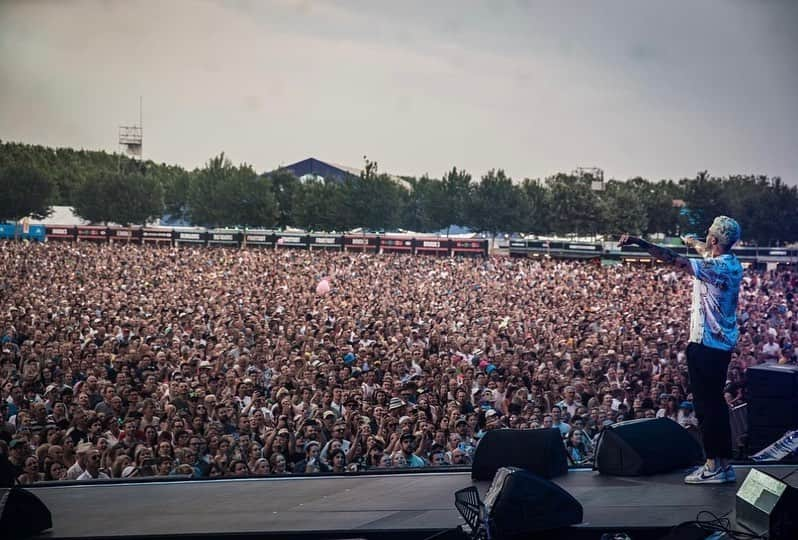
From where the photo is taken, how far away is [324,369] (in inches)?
338

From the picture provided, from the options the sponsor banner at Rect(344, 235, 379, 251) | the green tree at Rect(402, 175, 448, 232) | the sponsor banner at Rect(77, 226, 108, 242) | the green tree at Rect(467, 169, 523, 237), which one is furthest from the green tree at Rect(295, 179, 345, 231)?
the sponsor banner at Rect(344, 235, 379, 251)

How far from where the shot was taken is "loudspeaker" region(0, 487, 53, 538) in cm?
327

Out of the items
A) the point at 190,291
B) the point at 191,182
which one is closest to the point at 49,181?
the point at 191,182

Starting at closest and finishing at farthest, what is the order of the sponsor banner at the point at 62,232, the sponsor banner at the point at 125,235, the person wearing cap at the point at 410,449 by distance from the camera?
the person wearing cap at the point at 410,449
the sponsor banner at the point at 125,235
the sponsor banner at the point at 62,232

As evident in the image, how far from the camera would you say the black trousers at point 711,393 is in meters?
3.65

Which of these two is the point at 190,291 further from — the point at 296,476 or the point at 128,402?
the point at 296,476

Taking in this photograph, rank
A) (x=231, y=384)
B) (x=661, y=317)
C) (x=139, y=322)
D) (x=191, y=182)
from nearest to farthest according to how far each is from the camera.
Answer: (x=231, y=384)
(x=139, y=322)
(x=661, y=317)
(x=191, y=182)

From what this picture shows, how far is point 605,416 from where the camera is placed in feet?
23.7

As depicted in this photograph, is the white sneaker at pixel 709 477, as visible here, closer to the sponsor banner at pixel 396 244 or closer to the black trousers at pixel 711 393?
the black trousers at pixel 711 393

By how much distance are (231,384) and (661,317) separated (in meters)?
7.74

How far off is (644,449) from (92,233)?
34.7 metres

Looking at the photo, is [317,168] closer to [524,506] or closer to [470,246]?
[470,246]

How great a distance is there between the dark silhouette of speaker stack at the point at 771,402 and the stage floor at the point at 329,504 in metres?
0.79

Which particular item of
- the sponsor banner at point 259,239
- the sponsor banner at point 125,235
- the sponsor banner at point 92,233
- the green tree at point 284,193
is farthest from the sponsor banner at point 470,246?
the green tree at point 284,193
